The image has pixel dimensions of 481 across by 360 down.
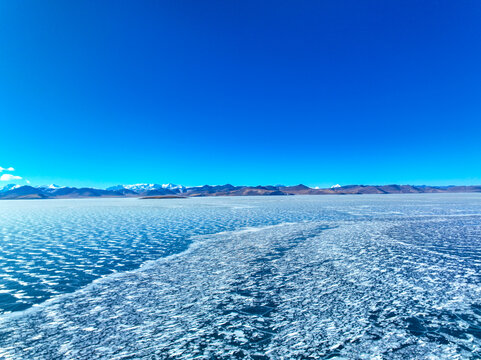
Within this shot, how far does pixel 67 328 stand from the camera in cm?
634

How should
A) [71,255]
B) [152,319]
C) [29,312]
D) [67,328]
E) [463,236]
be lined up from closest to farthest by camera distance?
[67,328]
[152,319]
[29,312]
[71,255]
[463,236]

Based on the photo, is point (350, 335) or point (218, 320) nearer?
point (350, 335)

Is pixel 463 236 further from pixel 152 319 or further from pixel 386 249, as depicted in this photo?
pixel 152 319

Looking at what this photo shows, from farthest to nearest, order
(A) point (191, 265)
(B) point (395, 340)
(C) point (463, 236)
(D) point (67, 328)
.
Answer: (C) point (463, 236) → (A) point (191, 265) → (D) point (67, 328) → (B) point (395, 340)

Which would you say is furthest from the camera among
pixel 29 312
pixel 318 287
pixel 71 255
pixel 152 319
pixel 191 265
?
pixel 71 255

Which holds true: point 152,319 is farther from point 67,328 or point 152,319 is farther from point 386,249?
point 386,249

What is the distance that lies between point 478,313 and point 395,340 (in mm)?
3049

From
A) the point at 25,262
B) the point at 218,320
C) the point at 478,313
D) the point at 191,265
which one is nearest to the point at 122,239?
the point at 25,262

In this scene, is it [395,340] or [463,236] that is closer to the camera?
[395,340]

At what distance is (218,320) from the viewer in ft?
22.1

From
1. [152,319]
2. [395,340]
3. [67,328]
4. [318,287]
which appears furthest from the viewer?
[318,287]

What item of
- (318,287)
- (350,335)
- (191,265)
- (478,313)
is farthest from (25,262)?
(478,313)

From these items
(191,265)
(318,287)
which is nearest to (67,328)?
(191,265)

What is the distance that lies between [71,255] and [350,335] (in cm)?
1344
